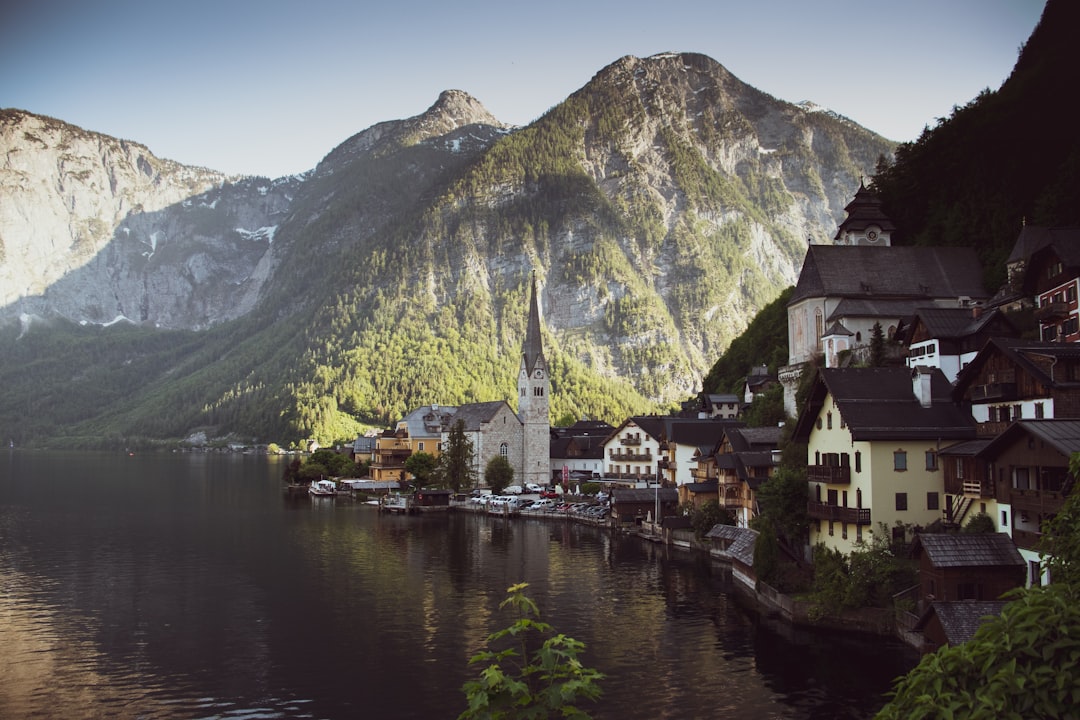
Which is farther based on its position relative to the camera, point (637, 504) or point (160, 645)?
point (637, 504)

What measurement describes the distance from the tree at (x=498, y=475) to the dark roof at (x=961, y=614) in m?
86.3

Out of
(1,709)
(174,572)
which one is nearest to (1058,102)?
(174,572)

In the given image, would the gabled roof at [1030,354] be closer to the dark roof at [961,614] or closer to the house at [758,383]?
the dark roof at [961,614]

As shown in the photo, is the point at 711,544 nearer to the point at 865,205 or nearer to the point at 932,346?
the point at 932,346

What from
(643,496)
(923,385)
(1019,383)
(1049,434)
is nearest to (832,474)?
(923,385)

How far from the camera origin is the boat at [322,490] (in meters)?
126

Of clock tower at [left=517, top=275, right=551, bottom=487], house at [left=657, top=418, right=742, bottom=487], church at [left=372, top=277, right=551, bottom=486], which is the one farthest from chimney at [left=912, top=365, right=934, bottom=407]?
clock tower at [left=517, top=275, right=551, bottom=487]

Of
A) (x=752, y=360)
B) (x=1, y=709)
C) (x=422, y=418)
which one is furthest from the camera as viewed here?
(x=422, y=418)

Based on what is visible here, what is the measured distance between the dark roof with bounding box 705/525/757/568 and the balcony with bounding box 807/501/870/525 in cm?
508

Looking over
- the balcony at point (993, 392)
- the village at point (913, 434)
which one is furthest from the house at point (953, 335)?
the balcony at point (993, 392)

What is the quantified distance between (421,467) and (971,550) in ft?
306

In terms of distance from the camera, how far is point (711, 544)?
68.6 metres

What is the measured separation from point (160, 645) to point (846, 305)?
55.9 metres

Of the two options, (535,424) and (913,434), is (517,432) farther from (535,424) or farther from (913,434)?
(913,434)
